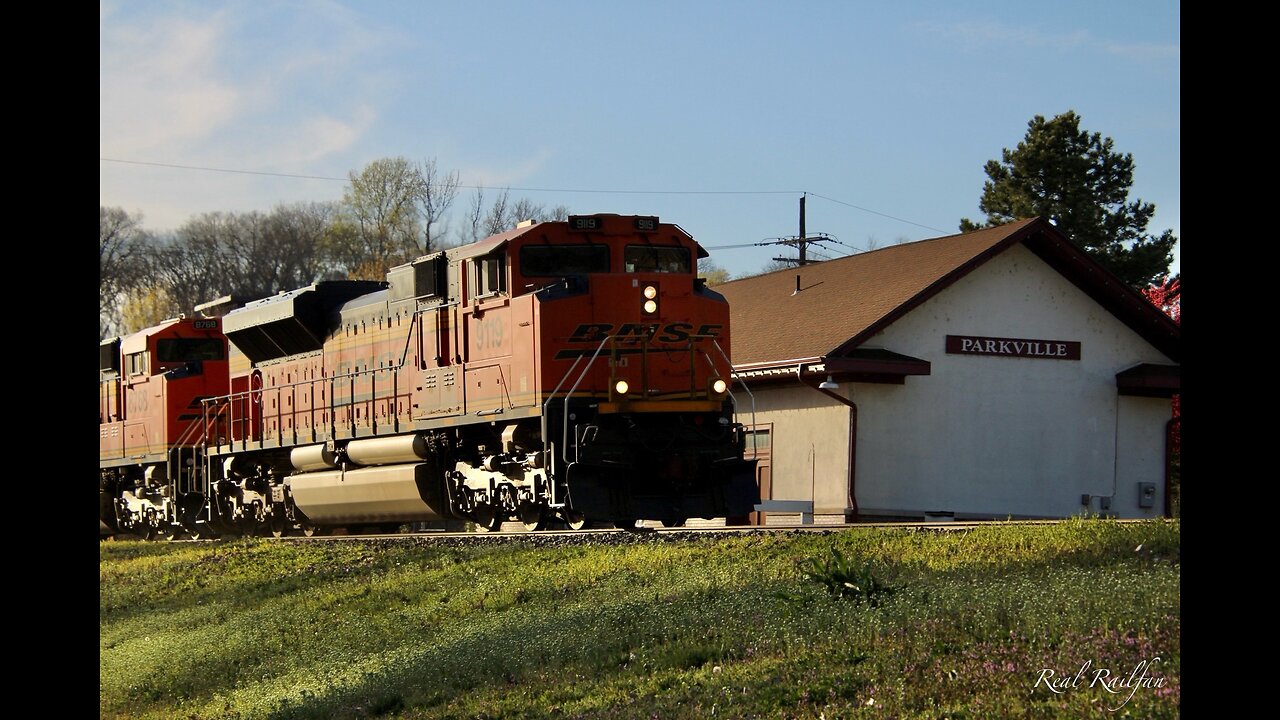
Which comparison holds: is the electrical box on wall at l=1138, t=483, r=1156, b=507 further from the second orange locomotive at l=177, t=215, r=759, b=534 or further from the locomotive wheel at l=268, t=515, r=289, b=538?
the locomotive wheel at l=268, t=515, r=289, b=538

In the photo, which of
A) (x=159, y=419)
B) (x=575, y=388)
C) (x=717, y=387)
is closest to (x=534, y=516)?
(x=575, y=388)

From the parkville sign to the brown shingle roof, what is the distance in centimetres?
134

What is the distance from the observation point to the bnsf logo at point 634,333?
52.6ft

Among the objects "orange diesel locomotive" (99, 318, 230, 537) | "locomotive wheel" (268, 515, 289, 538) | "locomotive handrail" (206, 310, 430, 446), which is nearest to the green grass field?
"locomotive handrail" (206, 310, 430, 446)

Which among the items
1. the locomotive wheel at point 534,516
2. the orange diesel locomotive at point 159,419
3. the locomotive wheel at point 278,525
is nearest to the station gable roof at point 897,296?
the locomotive wheel at point 534,516

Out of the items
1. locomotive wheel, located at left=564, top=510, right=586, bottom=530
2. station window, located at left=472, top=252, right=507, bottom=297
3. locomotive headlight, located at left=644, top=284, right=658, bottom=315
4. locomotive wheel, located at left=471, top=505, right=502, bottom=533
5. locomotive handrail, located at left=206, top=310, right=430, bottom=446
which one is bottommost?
locomotive wheel, located at left=471, top=505, right=502, bottom=533

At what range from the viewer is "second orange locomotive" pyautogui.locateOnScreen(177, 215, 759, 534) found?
1587 centimetres

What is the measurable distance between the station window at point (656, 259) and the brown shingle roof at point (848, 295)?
8.61 m

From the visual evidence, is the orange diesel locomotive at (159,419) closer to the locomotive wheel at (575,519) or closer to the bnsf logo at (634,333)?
the locomotive wheel at (575,519)

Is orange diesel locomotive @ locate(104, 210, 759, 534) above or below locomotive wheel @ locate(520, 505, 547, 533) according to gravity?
above

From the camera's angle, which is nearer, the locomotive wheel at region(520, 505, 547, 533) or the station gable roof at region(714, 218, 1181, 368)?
the locomotive wheel at region(520, 505, 547, 533)

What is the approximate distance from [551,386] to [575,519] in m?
1.67

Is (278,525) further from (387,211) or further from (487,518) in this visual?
(387,211)
